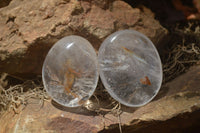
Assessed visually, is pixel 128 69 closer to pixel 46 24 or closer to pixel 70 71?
pixel 70 71

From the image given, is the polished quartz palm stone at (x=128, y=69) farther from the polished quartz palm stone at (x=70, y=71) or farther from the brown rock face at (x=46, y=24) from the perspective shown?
the brown rock face at (x=46, y=24)

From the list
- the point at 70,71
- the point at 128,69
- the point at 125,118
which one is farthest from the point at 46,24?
the point at 125,118

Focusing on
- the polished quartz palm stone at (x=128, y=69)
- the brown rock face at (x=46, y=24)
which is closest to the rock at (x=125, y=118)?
the polished quartz palm stone at (x=128, y=69)

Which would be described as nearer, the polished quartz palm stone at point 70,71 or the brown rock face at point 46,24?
the polished quartz palm stone at point 70,71

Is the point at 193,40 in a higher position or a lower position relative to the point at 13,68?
lower

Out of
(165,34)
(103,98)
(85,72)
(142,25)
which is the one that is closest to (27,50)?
(85,72)

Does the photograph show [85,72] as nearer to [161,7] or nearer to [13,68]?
[13,68]

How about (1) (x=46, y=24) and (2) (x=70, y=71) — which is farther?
(1) (x=46, y=24)
